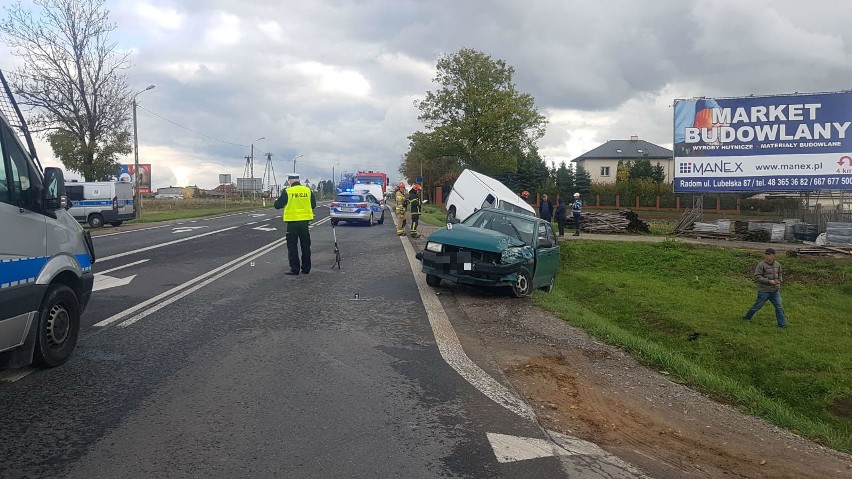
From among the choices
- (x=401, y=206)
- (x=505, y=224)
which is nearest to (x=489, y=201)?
(x=401, y=206)

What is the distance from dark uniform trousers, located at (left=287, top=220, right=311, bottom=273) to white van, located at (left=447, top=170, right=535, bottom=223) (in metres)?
9.31

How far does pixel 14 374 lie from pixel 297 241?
7.02 metres

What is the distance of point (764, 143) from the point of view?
2447 cm

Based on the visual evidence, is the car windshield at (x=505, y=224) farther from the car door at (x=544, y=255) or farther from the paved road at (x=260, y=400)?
the paved road at (x=260, y=400)

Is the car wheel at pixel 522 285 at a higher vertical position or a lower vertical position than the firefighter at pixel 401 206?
lower

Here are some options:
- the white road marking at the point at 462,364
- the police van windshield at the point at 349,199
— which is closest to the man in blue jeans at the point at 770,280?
the white road marking at the point at 462,364

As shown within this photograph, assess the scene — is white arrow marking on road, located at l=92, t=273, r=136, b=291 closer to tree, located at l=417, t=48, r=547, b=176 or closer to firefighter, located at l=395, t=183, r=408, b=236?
firefighter, located at l=395, t=183, r=408, b=236

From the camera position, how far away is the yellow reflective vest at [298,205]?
40.2 ft

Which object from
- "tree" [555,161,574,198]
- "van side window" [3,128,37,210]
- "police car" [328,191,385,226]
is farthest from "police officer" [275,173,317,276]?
"tree" [555,161,574,198]

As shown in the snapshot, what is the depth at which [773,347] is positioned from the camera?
10570 mm

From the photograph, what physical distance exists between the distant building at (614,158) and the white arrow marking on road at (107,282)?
3130 inches

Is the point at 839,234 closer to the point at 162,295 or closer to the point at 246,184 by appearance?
the point at 162,295

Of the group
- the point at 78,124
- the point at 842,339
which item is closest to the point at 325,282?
the point at 842,339

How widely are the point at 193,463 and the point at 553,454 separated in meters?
2.27
